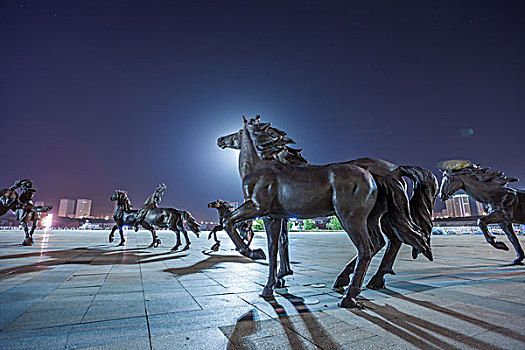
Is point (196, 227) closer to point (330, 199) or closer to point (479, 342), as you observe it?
point (330, 199)

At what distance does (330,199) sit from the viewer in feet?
12.0

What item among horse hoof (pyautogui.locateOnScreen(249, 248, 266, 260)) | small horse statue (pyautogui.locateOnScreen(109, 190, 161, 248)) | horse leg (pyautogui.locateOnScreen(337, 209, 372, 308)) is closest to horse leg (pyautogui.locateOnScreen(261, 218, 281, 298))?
horse hoof (pyautogui.locateOnScreen(249, 248, 266, 260))

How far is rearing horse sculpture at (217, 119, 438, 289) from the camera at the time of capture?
3.88m

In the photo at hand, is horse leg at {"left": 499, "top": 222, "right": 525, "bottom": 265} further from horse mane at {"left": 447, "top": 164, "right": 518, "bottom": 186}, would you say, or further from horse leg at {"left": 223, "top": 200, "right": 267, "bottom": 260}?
horse leg at {"left": 223, "top": 200, "right": 267, "bottom": 260}

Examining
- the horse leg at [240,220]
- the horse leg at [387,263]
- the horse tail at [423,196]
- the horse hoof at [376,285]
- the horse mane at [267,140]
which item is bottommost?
the horse hoof at [376,285]

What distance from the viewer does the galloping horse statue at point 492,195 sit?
23.5 feet

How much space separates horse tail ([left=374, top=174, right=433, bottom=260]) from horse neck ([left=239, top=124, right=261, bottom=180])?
6.39 feet

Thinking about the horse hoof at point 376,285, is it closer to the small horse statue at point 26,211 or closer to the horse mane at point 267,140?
the horse mane at point 267,140

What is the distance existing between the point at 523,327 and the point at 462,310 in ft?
1.90

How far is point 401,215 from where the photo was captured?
3.83m

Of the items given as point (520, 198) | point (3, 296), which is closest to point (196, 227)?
point (3, 296)

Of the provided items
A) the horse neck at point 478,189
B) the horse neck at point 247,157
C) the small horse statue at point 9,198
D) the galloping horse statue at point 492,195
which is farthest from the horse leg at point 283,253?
the small horse statue at point 9,198

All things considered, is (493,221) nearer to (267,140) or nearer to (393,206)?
(393,206)

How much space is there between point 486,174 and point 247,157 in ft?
25.4
